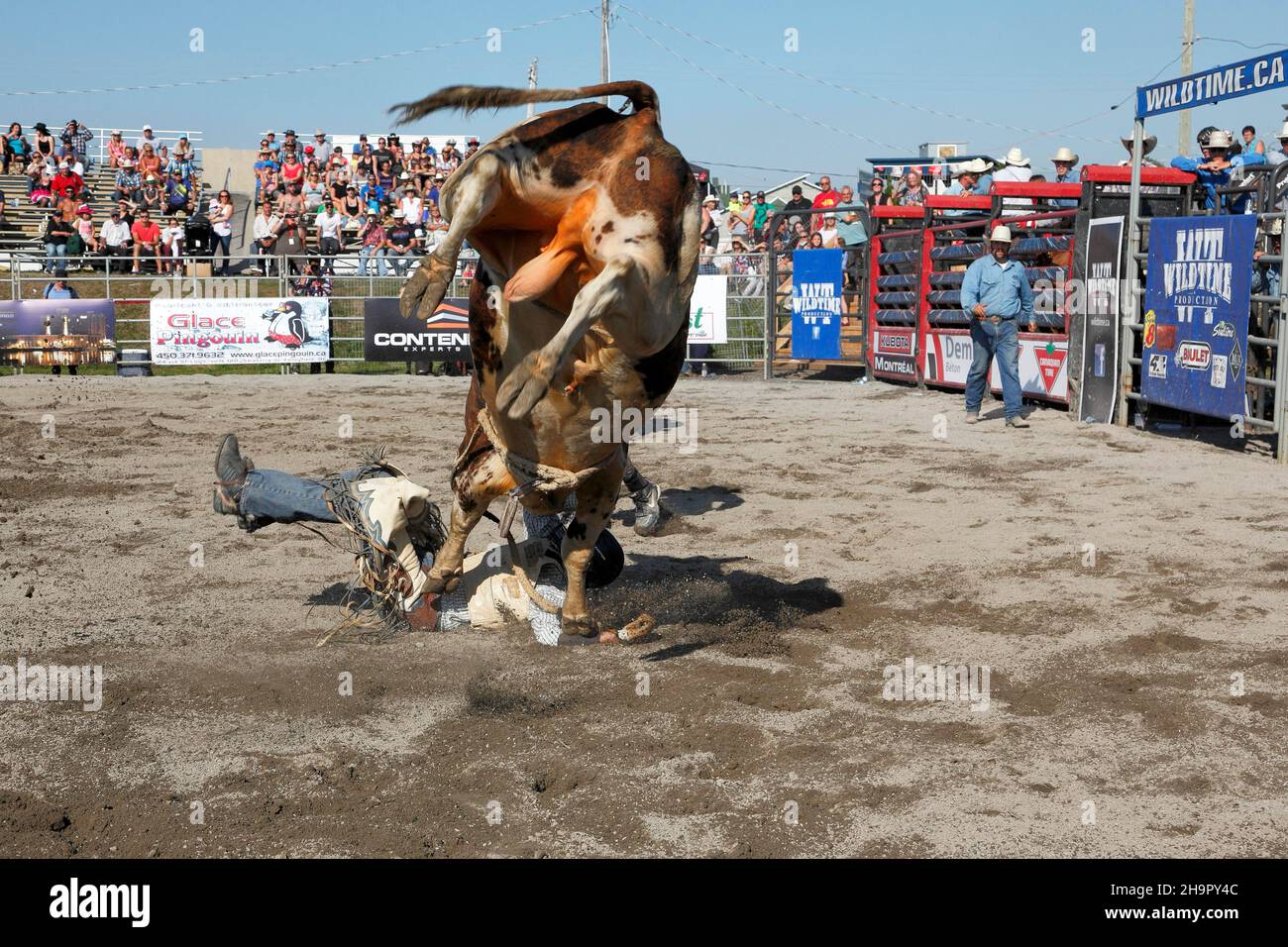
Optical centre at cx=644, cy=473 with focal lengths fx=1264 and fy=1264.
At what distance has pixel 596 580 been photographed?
6297 mm

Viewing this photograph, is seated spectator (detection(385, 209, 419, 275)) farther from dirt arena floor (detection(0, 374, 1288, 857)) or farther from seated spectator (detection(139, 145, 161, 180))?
dirt arena floor (detection(0, 374, 1288, 857))


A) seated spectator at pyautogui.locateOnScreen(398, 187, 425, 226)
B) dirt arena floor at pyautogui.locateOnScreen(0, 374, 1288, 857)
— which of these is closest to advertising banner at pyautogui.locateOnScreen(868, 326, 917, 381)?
dirt arena floor at pyautogui.locateOnScreen(0, 374, 1288, 857)

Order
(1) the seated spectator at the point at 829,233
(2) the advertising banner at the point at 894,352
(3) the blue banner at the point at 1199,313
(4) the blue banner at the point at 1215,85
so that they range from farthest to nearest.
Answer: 1. (1) the seated spectator at the point at 829,233
2. (2) the advertising banner at the point at 894,352
3. (3) the blue banner at the point at 1199,313
4. (4) the blue banner at the point at 1215,85

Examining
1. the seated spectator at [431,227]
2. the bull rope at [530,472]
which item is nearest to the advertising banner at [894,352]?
the seated spectator at [431,227]

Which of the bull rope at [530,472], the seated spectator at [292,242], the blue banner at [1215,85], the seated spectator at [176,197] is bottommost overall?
Result: the bull rope at [530,472]

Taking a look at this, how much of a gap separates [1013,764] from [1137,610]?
2.28 meters

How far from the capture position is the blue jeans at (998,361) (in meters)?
13.4

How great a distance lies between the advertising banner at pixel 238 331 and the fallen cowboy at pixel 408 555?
14.3 metres

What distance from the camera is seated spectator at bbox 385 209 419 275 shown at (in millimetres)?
21922

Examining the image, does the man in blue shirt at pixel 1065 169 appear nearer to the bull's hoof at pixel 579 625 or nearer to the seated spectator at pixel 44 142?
the bull's hoof at pixel 579 625

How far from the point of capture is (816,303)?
19.5m

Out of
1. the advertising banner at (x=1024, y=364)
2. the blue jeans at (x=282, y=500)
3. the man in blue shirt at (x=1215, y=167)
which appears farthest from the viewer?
the advertising banner at (x=1024, y=364)
